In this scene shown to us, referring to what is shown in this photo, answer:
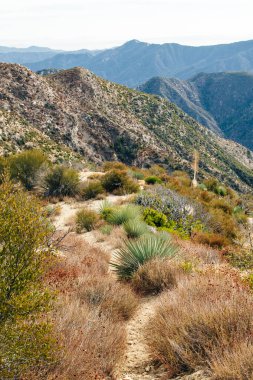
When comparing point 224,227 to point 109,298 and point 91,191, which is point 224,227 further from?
point 109,298

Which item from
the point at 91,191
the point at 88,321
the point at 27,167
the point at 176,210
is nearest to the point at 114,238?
the point at 176,210

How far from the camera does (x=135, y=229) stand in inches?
401

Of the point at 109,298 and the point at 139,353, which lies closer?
the point at 139,353

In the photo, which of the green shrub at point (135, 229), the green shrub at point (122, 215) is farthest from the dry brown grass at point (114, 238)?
the green shrub at point (122, 215)

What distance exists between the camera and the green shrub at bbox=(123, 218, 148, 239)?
33.2 ft

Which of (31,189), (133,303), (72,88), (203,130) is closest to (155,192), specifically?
(31,189)

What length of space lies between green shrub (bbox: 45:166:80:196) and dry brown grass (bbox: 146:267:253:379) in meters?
13.4

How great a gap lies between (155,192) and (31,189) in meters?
6.59

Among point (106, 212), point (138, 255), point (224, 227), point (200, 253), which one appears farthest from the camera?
point (224, 227)

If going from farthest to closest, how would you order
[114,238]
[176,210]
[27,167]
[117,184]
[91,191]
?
[27,167] → [117,184] → [91,191] → [176,210] → [114,238]

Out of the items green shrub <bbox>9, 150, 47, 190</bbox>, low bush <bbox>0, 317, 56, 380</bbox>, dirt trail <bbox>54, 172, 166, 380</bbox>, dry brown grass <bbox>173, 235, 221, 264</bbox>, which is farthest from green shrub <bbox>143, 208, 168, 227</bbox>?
low bush <bbox>0, 317, 56, 380</bbox>

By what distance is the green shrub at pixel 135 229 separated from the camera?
10.1 meters

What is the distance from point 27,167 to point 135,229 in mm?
10544

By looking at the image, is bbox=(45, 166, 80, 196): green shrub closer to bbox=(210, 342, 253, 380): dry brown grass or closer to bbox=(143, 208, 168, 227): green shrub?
bbox=(143, 208, 168, 227): green shrub
